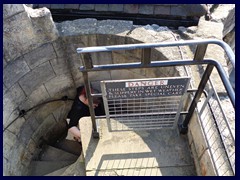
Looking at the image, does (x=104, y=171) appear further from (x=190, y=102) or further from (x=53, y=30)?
(x=53, y=30)

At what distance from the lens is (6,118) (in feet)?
14.0

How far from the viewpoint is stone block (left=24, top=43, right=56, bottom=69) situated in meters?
4.34

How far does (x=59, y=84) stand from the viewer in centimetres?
518

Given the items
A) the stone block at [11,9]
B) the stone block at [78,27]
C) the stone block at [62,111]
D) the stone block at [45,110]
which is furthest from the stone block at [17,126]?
the stone block at [11,9]

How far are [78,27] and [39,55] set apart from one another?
853 millimetres

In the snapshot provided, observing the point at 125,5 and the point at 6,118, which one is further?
the point at 125,5

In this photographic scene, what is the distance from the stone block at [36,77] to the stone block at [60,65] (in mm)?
83

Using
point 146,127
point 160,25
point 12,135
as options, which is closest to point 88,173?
point 146,127

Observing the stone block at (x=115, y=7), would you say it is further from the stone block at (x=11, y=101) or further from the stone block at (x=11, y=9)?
the stone block at (x=11, y=101)

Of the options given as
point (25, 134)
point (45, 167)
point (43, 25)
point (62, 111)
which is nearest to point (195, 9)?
Result: point (43, 25)

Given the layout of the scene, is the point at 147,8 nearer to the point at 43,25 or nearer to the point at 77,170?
the point at 43,25

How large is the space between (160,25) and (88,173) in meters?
3.13

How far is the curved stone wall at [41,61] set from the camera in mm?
4035

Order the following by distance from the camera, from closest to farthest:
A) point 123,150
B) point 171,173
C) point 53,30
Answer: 1. point 171,173
2. point 123,150
3. point 53,30
